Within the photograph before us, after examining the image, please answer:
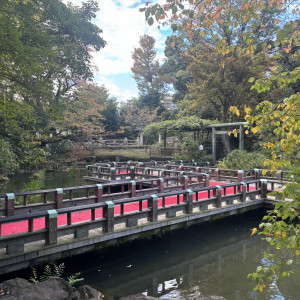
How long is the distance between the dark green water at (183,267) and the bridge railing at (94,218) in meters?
0.83

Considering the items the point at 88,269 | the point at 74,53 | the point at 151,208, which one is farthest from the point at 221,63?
the point at 88,269

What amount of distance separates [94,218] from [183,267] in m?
2.57

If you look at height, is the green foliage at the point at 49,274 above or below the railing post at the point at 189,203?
below

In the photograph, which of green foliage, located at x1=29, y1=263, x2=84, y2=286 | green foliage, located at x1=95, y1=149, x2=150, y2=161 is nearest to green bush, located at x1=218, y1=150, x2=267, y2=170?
green foliage, located at x1=29, y1=263, x2=84, y2=286

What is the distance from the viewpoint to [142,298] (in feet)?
14.7

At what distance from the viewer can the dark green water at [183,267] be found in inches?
213

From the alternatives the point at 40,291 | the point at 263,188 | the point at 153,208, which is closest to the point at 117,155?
the point at 263,188

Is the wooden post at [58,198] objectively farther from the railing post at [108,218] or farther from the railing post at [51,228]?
the railing post at [51,228]

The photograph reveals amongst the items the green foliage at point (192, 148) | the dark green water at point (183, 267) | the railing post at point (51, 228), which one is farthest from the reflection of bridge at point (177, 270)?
the green foliage at point (192, 148)

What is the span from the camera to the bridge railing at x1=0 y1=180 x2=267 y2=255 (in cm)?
493

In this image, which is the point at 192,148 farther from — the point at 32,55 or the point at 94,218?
the point at 94,218

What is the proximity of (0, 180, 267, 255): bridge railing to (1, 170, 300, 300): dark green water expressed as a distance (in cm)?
83

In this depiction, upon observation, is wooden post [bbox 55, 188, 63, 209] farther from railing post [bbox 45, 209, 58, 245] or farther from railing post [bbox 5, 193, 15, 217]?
railing post [bbox 45, 209, 58, 245]

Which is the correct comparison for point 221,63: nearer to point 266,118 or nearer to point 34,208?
point 34,208
